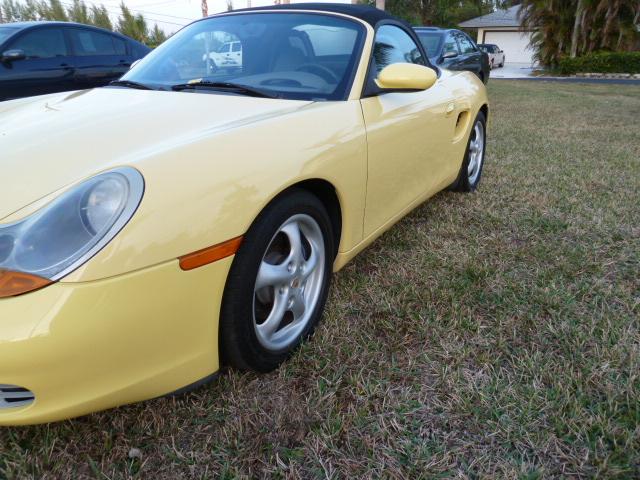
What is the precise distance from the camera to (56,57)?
17.7ft

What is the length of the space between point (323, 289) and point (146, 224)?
0.89m

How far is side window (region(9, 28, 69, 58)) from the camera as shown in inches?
202

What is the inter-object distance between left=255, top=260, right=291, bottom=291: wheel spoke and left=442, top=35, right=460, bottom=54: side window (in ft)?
23.3

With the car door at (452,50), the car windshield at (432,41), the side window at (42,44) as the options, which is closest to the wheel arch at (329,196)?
the side window at (42,44)

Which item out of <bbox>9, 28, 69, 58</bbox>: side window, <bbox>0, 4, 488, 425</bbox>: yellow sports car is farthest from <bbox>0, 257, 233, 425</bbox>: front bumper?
<bbox>9, 28, 69, 58</bbox>: side window

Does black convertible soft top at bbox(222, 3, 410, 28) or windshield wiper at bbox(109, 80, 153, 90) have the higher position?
black convertible soft top at bbox(222, 3, 410, 28)

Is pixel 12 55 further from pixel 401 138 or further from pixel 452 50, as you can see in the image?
pixel 452 50

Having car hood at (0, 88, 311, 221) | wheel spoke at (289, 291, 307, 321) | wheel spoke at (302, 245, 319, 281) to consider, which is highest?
car hood at (0, 88, 311, 221)

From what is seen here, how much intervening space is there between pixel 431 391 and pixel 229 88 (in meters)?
1.45

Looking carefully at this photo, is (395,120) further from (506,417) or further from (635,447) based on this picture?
(635,447)

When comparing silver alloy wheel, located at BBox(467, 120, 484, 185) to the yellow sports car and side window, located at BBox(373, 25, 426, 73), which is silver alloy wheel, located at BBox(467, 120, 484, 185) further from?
the yellow sports car

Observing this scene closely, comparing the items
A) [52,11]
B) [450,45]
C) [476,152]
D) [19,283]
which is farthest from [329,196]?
[52,11]

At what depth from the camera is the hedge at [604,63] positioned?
18.4 meters

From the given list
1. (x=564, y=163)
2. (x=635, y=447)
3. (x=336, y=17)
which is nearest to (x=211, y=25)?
(x=336, y=17)
